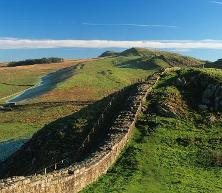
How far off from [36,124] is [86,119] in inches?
1410

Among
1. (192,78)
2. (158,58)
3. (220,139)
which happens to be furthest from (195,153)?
(158,58)

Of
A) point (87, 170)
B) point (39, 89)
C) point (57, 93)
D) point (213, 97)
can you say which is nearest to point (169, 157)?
point (87, 170)

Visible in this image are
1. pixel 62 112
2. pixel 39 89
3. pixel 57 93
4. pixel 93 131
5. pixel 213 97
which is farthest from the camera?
pixel 39 89

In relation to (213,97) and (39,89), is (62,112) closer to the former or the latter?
(39,89)

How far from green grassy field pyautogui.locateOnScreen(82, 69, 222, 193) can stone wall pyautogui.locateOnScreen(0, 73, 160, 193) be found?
0.72m

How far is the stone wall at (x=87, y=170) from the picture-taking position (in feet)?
102

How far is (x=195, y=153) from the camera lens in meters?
47.1

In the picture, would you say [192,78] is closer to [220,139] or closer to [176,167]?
[220,139]

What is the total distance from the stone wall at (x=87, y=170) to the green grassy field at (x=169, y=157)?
0.72 m

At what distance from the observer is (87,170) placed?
3788cm

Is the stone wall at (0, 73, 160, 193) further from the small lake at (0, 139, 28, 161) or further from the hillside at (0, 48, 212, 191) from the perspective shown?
the small lake at (0, 139, 28, 161)

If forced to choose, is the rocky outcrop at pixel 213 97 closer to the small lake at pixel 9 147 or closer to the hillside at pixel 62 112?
the hillside at pixel 62 112

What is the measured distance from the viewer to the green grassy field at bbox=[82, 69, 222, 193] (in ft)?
127

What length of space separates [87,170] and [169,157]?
32.9ft
